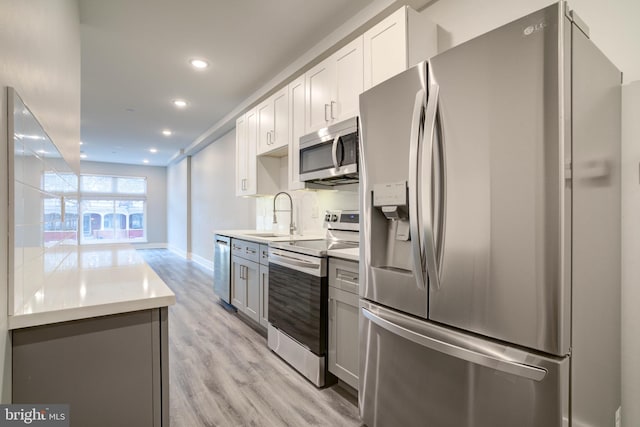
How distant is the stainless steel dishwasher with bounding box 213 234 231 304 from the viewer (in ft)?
12.1

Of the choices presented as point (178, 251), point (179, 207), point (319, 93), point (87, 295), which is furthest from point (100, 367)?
point (178, 251)

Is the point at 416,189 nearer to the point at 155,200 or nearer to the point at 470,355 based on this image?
the point at 470,355

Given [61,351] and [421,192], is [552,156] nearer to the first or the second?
[421,192]

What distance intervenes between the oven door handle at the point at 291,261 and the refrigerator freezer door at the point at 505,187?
3.44 ft

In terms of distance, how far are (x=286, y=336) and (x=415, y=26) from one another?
2.31 meters

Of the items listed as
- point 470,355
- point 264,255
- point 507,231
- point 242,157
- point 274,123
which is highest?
point 274,123

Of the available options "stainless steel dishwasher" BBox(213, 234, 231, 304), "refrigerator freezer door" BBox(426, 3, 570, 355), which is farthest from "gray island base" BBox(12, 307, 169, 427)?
"stainless steel dishwasher" BBox(213, 234, 231, 304)

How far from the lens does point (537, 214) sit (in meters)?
0.98

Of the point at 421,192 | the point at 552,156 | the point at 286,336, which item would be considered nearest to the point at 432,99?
the point at 421,192

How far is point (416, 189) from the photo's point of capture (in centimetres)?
126

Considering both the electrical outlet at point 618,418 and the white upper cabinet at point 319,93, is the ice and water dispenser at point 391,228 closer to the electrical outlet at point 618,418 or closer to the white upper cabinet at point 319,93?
the electrical outlet at point 618,418

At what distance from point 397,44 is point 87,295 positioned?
1990mm

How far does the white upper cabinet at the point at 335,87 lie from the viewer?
224cm

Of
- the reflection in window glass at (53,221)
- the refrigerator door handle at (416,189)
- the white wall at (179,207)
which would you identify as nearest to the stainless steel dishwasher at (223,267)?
the reflection in window glass at (53,221)
